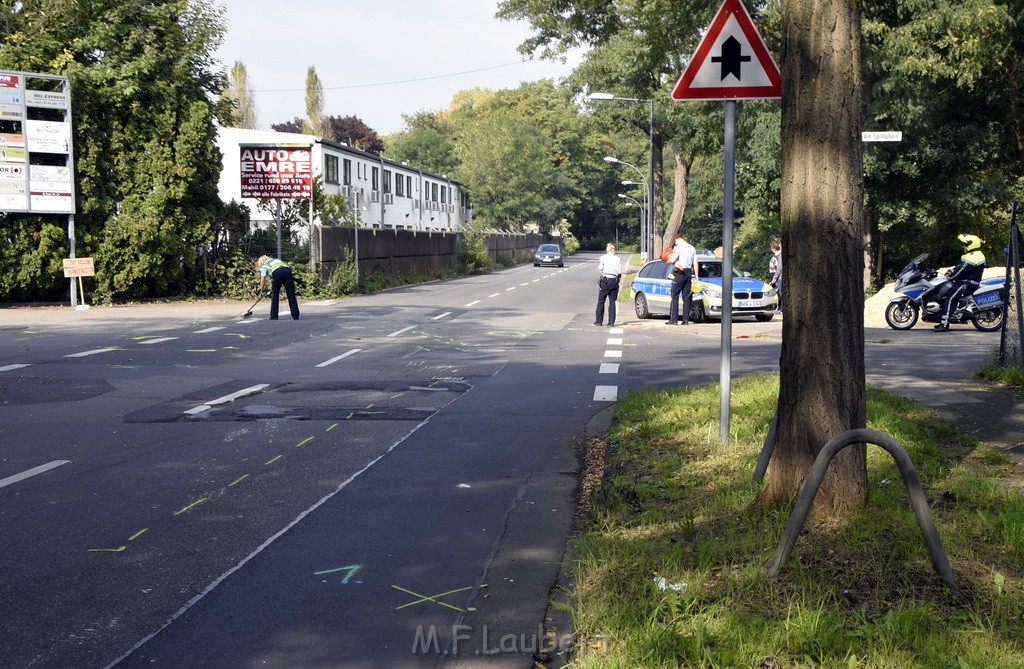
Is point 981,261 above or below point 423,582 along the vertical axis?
above

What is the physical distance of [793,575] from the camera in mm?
4609

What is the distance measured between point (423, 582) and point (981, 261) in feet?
57.3

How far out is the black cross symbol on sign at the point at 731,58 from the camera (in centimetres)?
733

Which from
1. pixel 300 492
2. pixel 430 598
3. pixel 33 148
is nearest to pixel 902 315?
pixel 300 492

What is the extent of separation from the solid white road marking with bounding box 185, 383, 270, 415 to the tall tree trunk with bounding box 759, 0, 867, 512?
6752 mm

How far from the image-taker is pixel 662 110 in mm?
43031

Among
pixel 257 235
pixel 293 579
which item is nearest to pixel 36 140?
pixel 257 235

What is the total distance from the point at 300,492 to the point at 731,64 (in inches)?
164

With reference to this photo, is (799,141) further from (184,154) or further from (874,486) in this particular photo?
(184,154)

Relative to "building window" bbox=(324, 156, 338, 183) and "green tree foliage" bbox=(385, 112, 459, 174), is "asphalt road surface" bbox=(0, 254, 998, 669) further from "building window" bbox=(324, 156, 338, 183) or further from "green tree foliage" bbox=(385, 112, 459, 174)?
"green tree foliage" bbox=(385, 112, 459, 174)

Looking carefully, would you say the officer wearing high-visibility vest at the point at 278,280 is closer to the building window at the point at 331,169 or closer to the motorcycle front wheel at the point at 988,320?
the motorcycle front wheel at the point at 988,320

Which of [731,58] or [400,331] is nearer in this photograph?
[731,58]

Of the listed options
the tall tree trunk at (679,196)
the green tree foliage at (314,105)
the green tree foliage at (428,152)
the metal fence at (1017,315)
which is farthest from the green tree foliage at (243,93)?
the metal fence at (1017,315)

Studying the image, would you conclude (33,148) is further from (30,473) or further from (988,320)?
(988,320)
